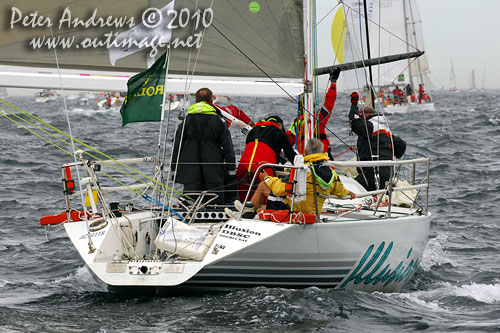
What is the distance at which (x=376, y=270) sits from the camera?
6.80m

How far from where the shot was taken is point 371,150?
29.6 feet

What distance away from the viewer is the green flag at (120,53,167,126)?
258 inches

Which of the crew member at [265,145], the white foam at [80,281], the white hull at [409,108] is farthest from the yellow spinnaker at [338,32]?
the white hull at [409,108]

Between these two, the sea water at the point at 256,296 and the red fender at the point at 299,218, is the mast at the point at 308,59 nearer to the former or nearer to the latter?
the sea water at the point at 256,296

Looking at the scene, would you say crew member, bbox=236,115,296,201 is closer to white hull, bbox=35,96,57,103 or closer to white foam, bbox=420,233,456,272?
white foam, bbox=420,233,456,272

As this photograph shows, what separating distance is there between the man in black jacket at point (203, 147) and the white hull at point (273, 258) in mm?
890

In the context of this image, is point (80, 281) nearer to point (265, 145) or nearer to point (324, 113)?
point (265, 145)

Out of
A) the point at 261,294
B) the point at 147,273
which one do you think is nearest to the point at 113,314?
the point at 147,273

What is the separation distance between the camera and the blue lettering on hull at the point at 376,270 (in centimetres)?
663

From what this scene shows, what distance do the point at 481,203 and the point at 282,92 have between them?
6.06 meters

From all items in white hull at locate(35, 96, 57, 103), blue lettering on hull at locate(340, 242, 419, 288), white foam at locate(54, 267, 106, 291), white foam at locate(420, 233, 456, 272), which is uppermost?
white hull at locate(35, 96, 57, 103)

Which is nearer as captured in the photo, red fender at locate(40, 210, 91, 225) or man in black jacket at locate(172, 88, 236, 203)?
red fender at locate(40, 210, 91, 225)

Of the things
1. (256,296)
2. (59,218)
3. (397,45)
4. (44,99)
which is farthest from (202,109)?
(44,99)

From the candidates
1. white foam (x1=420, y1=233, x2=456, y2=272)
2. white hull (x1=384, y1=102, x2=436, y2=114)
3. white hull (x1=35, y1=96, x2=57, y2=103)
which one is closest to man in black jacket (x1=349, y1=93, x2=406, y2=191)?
white foam (x1=420, y1=233, x2=456, y2=272)
